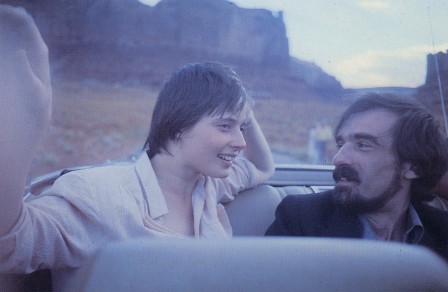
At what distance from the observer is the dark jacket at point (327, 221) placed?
1800 mm

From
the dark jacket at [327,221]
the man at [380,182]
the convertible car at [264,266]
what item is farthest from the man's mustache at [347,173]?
the convertible car at [264,266]

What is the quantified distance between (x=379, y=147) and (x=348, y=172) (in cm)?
18

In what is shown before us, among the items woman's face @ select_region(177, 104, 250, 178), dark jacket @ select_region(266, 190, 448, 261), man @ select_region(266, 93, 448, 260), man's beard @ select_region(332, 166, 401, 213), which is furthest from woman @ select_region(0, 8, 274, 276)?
man's beard @ select_region(332, 166, 401, 213)

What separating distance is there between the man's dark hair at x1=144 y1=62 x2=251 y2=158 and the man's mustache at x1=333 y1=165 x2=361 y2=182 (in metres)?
0.53

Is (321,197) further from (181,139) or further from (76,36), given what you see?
(76,36)

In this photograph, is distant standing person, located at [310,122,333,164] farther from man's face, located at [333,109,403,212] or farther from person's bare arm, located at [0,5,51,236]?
person's bare arm, located at [0,5,51,236]

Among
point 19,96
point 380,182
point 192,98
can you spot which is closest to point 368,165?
point 380,182

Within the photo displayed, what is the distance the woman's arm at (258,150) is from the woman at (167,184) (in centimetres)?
6

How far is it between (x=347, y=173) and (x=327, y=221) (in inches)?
9.0

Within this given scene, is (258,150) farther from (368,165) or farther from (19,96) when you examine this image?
(19,96)

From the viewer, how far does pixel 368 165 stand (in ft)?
6.24

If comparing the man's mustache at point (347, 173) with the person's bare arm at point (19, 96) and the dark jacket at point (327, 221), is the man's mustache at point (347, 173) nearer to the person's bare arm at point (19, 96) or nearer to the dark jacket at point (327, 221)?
the dark jacket at point (327, 221)

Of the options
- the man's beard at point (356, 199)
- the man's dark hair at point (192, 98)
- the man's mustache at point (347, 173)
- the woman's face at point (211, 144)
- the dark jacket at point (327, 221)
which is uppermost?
the man's dark hair at point (192, 98)

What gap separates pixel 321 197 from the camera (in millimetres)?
2023
